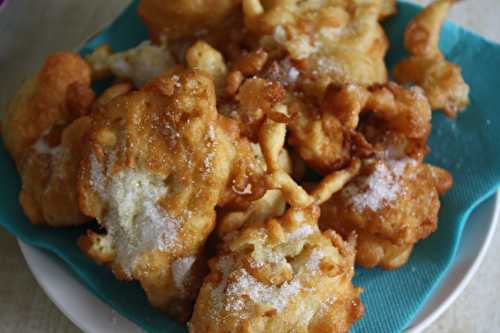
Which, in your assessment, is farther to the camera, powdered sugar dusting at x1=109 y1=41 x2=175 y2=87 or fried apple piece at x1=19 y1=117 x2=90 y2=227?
powdered sugar dusting at x1=109 y1=41 x2=175 y2=87

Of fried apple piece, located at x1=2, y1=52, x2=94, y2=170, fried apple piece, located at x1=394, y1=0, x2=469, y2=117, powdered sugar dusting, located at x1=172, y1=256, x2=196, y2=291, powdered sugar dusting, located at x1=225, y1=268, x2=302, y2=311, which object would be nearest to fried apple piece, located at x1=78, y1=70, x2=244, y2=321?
powdered sugar dusting, located at x1=172, y1=256, x2=196, y2=291

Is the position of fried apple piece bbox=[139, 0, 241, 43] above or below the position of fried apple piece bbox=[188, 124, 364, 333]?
above

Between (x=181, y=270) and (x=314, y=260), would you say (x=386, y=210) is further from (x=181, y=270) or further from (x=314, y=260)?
(x=181, y=270)

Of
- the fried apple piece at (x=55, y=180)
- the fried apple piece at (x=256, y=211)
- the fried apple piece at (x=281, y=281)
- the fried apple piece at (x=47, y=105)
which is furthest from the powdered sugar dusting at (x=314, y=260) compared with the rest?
the fried apple piece at (x=47, y=105)

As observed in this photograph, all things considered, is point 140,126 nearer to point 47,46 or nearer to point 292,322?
point 292,322

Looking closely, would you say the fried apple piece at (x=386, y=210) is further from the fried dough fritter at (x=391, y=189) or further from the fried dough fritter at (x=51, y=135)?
the fried dough fritter at (x=51, y=135)

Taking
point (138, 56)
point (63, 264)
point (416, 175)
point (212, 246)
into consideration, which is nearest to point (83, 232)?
point (63, 264)

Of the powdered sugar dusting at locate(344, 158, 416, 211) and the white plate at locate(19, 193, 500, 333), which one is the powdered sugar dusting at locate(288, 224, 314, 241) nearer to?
the powdered sugar dusting at locate(344, 158, 416, 211)
